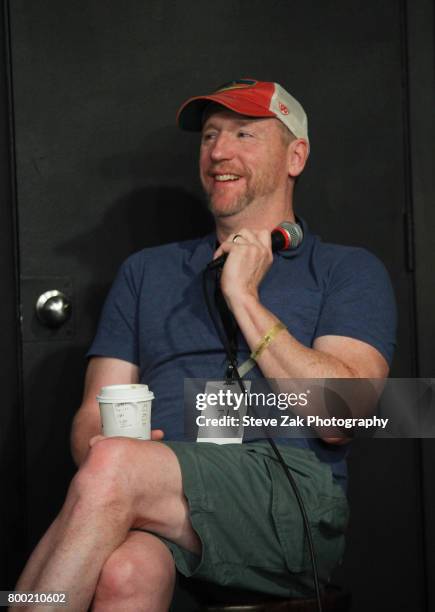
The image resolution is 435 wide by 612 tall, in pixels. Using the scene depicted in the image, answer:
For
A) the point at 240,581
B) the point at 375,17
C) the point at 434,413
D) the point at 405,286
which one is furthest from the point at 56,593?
the point at 375,17

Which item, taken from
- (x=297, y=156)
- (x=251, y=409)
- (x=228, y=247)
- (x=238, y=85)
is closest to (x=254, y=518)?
(x=251, y=409)

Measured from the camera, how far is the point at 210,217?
249cm

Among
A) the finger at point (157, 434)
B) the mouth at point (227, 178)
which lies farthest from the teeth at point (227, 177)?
the finger at point (157, 434)

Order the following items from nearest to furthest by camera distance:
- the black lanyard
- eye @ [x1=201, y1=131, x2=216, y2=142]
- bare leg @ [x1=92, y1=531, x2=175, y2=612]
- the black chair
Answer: bare leg @ [x1=92, y1=531, x2=175, y2=612], the black chair, the black lanyard, eye @ [x1=201, y1=131, x2=216, y2=142]

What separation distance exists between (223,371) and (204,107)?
0.79 meters

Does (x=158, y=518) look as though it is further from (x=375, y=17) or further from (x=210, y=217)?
(x=375, y=17)

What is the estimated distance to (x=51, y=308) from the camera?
2299 millimetres

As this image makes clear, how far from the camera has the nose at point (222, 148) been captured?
2150 millimetres

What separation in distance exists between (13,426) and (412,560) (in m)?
1.24

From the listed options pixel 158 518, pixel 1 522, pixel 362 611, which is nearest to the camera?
pixel 158 518

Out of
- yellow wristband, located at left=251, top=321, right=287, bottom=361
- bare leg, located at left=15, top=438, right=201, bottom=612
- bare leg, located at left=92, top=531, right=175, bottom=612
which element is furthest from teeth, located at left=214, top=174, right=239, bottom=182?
bare leg, located at left=92, top=531, right=175, bottom=612

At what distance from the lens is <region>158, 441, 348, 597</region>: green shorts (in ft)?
5.16

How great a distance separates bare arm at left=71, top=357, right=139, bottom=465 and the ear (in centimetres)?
69

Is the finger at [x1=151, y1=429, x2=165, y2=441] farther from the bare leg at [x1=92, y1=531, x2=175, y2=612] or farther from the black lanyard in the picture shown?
the bare leg at [x1=92, y1=531, x2=175, y2=612]
